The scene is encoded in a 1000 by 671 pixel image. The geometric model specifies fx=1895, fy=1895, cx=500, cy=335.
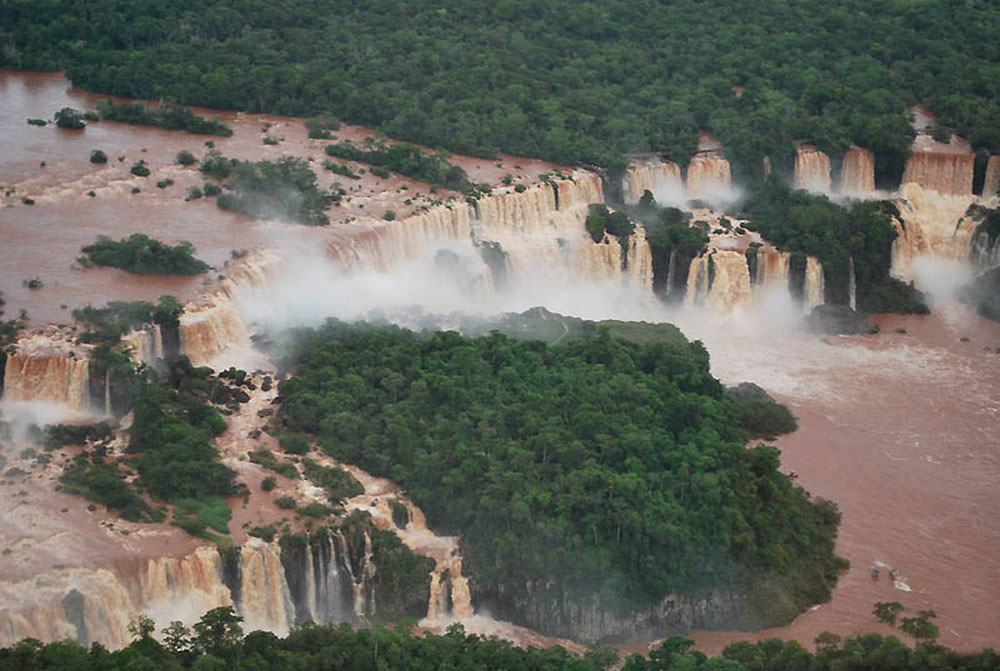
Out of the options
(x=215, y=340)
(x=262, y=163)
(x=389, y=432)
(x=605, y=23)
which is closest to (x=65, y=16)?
(x=262, y=163)

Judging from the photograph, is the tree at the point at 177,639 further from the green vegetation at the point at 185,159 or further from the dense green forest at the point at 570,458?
the green vegetation at the point at 185,159

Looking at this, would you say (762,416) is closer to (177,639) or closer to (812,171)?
(812,171)

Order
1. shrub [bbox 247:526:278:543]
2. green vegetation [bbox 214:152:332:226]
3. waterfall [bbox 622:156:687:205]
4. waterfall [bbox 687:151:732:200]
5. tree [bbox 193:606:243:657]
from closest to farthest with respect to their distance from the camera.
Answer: tree [bbox 193:606:243:657] → shrub [bbox 247:526:278:543] → green vegetation [bbox 214:152:332:226] → waterfall [bbox 622:156:687:205] → waterfall [bbox 687:151:732:200]

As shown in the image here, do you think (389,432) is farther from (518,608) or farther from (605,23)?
(605,23)

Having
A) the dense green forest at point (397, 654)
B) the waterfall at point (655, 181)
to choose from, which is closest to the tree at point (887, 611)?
the dense green forest at point (397, 654)

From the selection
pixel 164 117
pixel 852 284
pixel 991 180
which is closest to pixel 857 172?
pixel 991 180

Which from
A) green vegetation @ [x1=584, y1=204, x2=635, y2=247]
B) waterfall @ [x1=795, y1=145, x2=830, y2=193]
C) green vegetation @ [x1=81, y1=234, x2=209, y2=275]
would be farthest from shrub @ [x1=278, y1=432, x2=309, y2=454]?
waterfall @ [x1=795, y1=145, x2=830, y2=193]

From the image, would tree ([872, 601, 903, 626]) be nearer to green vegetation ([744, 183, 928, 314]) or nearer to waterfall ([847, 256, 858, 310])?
green vegetation ([744, 183, 928, 314])
